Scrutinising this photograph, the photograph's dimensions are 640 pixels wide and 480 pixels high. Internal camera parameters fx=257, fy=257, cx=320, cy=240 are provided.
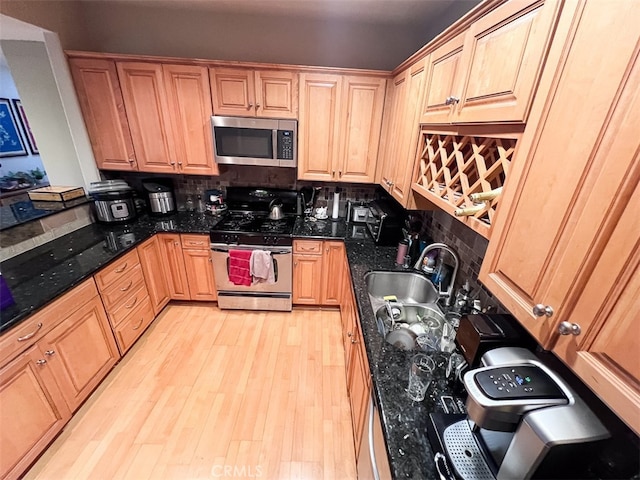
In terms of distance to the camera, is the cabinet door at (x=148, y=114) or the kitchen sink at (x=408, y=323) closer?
the kitchen sink at (x=408, y=323)

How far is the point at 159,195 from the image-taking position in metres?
2.57

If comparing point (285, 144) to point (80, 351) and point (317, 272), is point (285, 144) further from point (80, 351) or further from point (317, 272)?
point (80, 351)

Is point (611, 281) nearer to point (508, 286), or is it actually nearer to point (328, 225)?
point (508, 286)

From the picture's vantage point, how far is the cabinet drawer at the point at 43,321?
126 cm

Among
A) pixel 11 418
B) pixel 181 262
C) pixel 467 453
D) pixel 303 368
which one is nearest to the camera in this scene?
pixel 467 453

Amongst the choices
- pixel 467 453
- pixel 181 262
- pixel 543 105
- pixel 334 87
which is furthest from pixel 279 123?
pixel 467 453

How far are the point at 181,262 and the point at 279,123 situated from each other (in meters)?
1.62

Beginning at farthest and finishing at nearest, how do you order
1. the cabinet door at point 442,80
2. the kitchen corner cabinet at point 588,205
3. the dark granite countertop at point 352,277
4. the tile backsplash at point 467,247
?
the tile backsplash at point 467,247, the cabinet door at point 442,80, the dark granite countertop at point 352,277, the kitchen corner cabinet at point 588,205

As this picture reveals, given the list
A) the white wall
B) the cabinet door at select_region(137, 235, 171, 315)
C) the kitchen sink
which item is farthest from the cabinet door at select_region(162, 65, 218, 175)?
the white wall

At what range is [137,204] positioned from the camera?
8.50 feet

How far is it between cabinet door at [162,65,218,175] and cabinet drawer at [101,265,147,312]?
1035 millimetres

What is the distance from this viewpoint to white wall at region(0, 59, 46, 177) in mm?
4180

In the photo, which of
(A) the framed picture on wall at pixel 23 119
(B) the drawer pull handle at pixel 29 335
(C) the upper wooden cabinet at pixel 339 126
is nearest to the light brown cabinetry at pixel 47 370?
(B) the drawer pull handle at pixel 29 335

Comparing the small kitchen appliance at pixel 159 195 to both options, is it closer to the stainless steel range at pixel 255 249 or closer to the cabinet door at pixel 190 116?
the cabinet door at pixel 190 116
